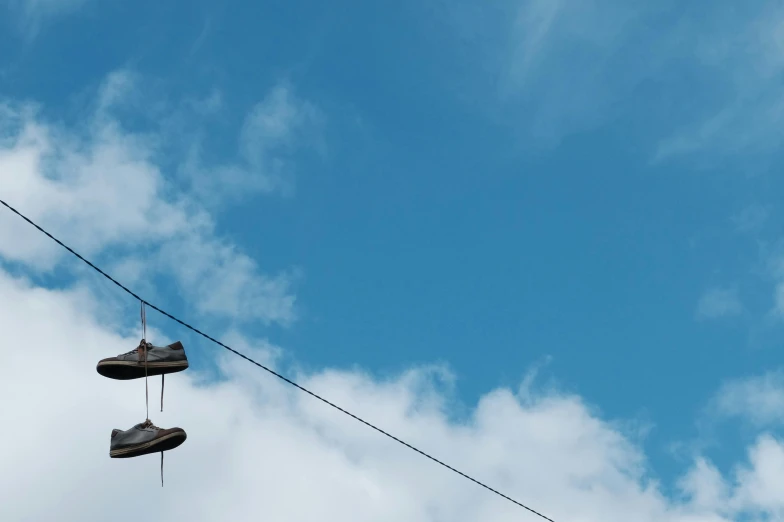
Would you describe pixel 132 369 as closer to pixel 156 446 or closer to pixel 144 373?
pixel 144 373

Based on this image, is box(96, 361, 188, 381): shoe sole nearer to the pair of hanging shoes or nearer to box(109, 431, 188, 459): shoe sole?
the pair of hanging shoes

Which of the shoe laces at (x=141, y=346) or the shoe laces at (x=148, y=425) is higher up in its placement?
the shoe laces at (x=141, y=346)

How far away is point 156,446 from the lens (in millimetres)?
8828

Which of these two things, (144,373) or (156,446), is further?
(144,373)

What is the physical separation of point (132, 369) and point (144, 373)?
130 millimetres

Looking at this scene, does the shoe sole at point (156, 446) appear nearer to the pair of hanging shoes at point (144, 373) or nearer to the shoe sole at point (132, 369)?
the pair of hanging shoes at point (144, 373)

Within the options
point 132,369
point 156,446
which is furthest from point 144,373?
point 156,446

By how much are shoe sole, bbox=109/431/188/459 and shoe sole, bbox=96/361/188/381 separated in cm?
71

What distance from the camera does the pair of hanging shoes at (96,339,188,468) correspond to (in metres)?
8.82

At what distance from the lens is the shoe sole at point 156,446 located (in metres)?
8.77

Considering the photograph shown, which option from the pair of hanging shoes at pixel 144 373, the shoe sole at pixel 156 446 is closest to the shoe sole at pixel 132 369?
the pair of hanging shoes at pixel 144 373

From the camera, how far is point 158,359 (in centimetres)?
920

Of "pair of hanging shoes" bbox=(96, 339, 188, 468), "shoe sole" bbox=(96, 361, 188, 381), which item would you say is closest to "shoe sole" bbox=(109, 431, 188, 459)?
"pair of hanging shoes" bbox=(96, 339, 188, 468)

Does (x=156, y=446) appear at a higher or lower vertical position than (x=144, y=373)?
lower
